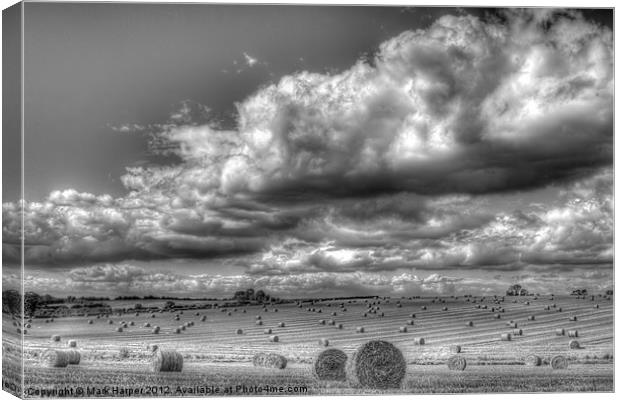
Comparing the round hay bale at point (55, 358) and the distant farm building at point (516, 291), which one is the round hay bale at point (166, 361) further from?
the distant farm building at point (516, 291)

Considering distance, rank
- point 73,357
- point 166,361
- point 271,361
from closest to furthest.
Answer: point 73,357 < point 166,361 < point 271,361

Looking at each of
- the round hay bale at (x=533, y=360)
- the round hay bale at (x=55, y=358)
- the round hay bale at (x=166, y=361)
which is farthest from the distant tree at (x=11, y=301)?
the round hay bale at (x=533, y=360)

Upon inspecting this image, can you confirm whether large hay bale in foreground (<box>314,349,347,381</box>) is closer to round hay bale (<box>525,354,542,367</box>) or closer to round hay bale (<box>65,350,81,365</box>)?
round hay bale (<box>525,354,542,367</box>)

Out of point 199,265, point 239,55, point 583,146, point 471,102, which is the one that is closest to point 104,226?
point 199,265

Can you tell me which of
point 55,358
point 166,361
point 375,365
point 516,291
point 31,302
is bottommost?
point 375,365

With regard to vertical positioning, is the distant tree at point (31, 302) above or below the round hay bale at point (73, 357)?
above

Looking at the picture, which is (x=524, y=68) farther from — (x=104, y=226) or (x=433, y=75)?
(x=104, y=226)

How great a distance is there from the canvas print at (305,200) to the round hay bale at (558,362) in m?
0.03

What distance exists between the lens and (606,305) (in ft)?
89.0

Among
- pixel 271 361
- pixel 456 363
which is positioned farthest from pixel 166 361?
pixel 456 363

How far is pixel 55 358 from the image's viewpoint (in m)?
25.3

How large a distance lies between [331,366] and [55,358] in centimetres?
604

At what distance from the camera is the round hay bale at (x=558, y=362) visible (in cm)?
2694

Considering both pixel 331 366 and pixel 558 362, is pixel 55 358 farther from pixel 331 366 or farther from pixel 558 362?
pixel 558 362
